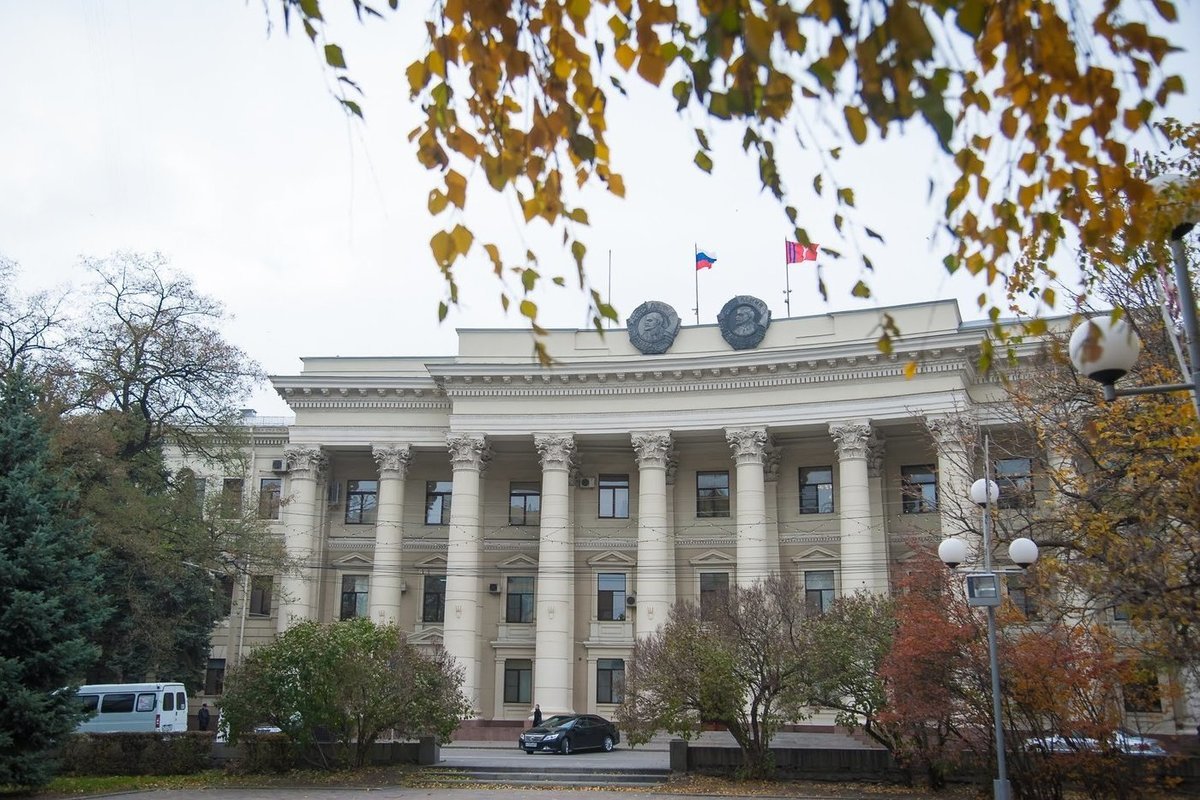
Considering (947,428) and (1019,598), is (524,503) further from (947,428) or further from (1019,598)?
(1019,598)

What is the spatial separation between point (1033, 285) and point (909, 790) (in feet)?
39.4

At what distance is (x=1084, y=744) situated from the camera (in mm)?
17203

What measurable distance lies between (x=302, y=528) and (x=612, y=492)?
12.3 meters

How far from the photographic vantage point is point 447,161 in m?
5.49

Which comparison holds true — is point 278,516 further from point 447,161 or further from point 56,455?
point 447,161

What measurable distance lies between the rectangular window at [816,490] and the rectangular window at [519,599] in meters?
11.3

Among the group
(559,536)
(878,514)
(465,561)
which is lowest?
(465,561)

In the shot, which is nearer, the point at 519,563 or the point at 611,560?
the point at 611,560

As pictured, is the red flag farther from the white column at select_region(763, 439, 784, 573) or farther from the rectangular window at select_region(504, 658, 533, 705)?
the rectangular window at select_region(504, 658, 533, 705)

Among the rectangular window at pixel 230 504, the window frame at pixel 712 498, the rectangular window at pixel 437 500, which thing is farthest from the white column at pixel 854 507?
the rectangular window at pixel 230 504

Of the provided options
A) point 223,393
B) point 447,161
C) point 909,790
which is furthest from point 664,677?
point 447,161

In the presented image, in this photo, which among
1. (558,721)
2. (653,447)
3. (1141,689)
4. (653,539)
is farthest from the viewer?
(653,447)

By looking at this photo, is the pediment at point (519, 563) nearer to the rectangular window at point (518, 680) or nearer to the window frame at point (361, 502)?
the rectangular window at point (518, 680)

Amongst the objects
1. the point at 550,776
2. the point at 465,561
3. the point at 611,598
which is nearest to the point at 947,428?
the point at 611,598
